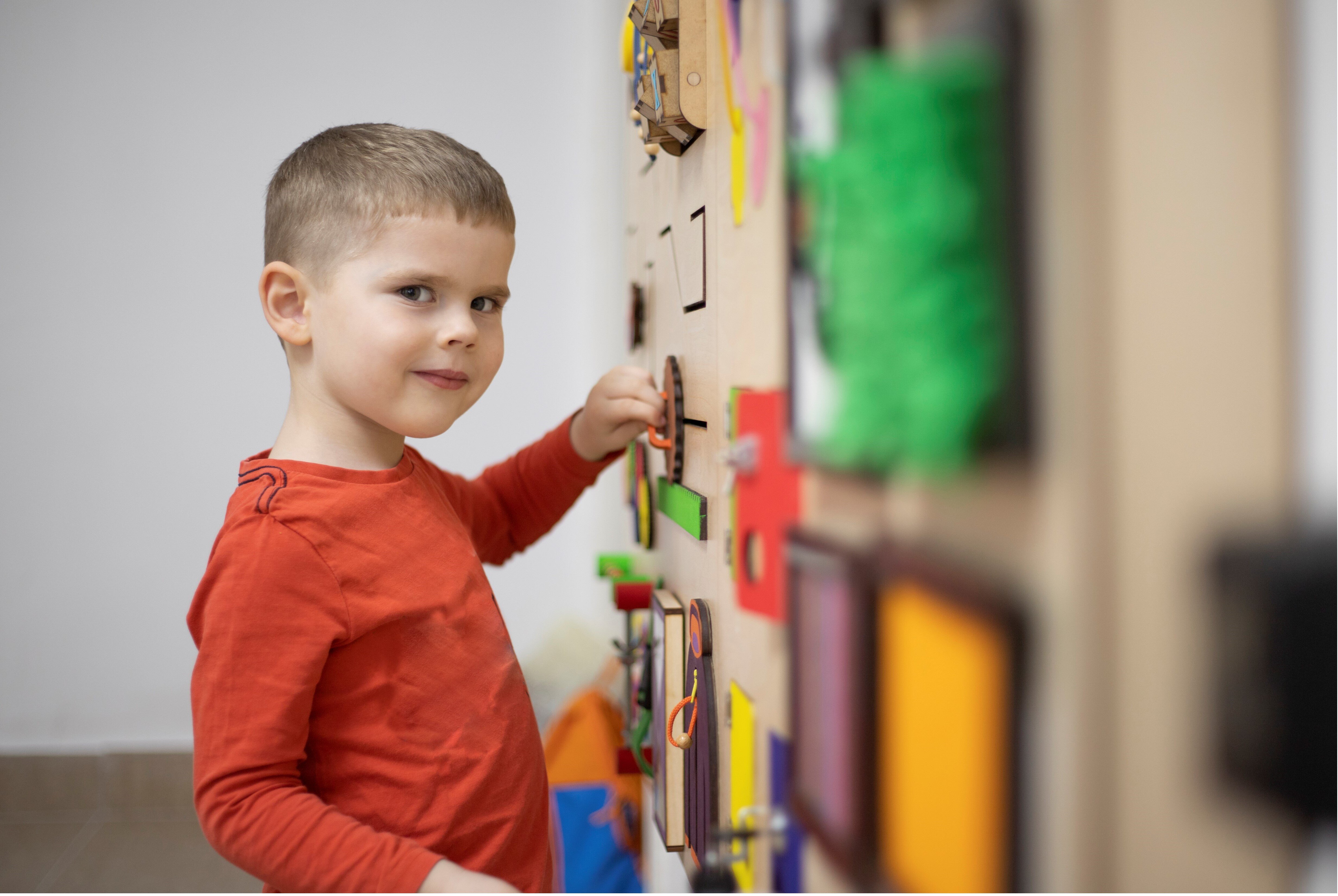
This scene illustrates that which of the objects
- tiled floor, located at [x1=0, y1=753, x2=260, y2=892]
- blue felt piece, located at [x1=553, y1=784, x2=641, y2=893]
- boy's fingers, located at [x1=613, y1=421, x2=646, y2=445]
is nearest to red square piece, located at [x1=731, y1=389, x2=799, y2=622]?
boy's fingers, located at [x1=613, y1=421, x2=646, y2=445]

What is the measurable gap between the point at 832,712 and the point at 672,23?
54 centimetres

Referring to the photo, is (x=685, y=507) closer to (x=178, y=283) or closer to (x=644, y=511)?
(x=644, y=511)

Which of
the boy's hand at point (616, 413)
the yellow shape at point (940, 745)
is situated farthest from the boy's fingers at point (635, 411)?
the yellow shape at point (940, 745)

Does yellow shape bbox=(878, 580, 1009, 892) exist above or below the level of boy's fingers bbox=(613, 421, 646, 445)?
below

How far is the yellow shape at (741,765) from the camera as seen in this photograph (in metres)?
Answer: 0.47

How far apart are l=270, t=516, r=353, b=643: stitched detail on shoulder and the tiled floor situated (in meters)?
1.17

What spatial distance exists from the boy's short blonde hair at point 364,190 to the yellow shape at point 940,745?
1.59 ft

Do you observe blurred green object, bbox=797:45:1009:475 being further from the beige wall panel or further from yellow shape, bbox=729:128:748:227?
yellow shape, bbox=729:128:748:227

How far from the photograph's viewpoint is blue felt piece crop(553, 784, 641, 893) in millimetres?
1166

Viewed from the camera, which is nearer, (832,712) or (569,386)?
(832,712)

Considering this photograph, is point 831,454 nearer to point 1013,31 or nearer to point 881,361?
point 881,361

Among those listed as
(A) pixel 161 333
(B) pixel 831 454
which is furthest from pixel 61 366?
(B) pixel 831 454

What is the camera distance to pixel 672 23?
630 mm

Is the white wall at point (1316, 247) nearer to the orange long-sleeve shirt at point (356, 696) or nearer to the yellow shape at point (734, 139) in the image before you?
the yellow shape at point (734, 139)
